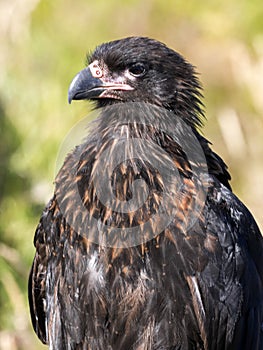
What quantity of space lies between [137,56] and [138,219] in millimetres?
1094

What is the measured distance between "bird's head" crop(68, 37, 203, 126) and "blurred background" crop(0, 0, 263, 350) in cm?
363

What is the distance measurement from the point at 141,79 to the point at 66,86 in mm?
6450

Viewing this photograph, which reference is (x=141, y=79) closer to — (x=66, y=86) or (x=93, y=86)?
(x=93, y=86)

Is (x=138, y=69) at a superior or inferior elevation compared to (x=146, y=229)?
superior

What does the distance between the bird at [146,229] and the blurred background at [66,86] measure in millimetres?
3474

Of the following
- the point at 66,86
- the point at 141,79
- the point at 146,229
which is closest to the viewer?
the point at 146,229

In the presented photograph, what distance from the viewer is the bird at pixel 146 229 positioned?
5695 millimetres

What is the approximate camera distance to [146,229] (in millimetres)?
5672

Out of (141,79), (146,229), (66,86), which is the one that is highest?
(66,86)

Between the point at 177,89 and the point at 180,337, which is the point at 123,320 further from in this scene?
the point at 177,89

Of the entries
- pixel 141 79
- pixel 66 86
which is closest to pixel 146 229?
pixel 141 79

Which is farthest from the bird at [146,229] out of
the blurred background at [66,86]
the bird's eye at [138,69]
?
the blurred background at [66,86]

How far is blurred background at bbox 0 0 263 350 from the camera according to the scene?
9672 mm

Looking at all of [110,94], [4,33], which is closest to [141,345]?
[110,94]
